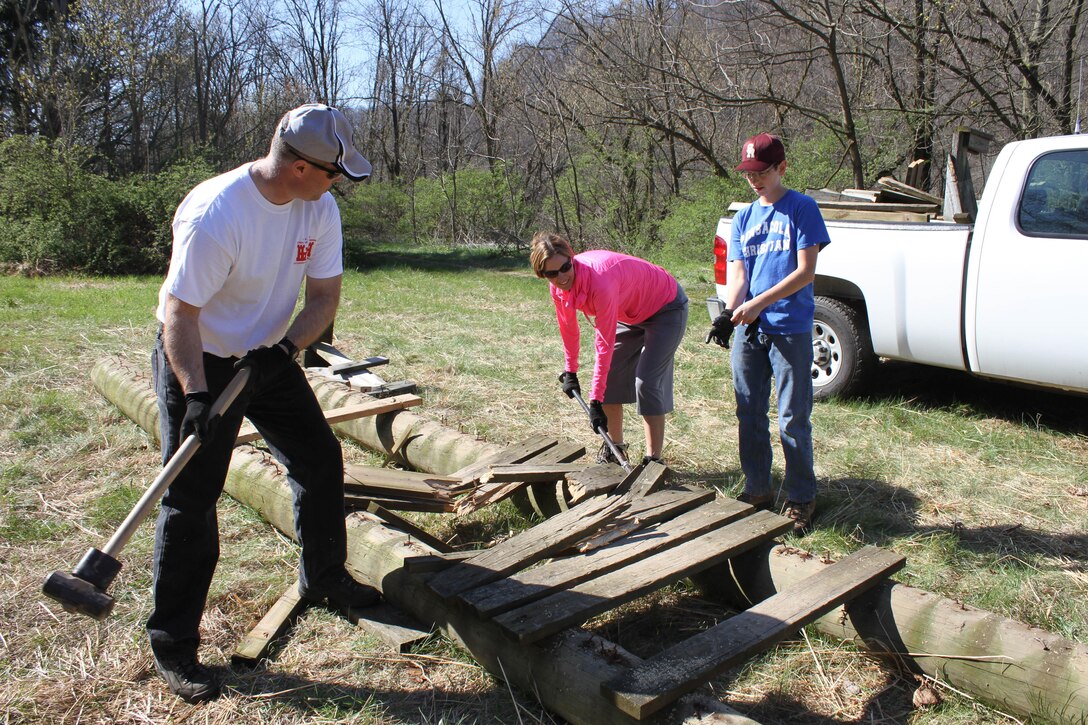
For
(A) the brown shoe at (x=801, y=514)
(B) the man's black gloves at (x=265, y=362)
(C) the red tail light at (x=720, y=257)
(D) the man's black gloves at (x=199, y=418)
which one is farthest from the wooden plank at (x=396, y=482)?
(C) the red tail light at (x=720, y=257)

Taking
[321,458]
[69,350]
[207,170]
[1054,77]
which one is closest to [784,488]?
[321,458]

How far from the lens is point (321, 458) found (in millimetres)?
3385

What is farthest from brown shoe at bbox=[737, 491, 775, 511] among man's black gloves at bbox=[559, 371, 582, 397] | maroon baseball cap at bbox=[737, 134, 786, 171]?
maroon baseball cap at bbox=[737, 134, 786, 171]

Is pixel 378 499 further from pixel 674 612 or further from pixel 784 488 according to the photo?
pixel 784 488

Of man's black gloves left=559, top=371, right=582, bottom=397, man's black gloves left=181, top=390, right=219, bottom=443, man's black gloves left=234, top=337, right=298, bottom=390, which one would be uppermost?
man's black gloves left=234, top=337, right=298, bottom=390

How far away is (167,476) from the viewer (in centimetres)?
269

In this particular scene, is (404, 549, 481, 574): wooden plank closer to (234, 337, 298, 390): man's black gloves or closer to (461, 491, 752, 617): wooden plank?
(461, 491, 752, 617): wooden plank

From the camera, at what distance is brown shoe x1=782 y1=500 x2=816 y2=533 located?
420 centimetres

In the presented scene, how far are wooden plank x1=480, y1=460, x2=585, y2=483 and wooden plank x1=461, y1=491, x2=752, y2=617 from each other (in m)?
0.60

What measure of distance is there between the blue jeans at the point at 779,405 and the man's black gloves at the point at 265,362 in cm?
228

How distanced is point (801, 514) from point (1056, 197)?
2848 millimetres

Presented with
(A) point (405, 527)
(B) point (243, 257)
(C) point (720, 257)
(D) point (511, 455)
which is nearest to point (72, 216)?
(C) point (720, 257)

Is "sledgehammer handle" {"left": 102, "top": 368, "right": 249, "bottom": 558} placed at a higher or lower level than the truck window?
lower

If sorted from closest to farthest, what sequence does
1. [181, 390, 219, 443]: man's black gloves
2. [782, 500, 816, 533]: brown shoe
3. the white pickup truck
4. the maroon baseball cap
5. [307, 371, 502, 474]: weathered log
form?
1. [181, 390, 219, 443]: man's black gloves
2. the maroon baseball cap
3. [782, 500, 816, 533]: brown shoe
4. [307, 371, 502, 474]: weathered log
5. the white pickup truck
